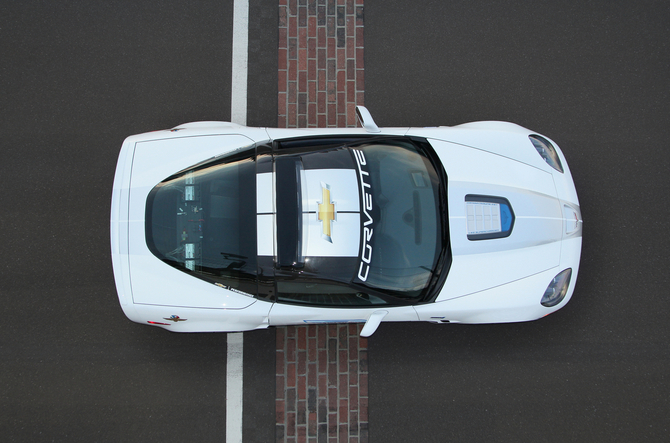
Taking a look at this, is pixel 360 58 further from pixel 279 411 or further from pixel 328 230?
pixel 279 411

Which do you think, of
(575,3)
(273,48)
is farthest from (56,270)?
(575,3)

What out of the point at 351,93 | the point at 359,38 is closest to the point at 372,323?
the point at 351,93

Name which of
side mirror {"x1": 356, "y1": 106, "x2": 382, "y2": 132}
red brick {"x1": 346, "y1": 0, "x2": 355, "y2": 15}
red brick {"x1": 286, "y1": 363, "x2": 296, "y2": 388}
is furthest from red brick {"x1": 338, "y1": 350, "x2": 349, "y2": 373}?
red brick {"x1": 346, "y1": 0, "x2": 355, "y2": 15}

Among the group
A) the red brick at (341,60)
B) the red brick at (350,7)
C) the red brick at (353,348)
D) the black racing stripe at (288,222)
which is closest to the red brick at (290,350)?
the red brick at (353,348)

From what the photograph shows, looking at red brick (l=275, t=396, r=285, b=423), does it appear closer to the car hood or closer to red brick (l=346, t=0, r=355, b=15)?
the car hood

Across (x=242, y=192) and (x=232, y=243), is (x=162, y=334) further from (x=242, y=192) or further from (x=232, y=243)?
(x=242, y=192)

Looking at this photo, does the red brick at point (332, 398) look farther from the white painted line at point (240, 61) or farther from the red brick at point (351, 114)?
the white painted line at point (240, 61)

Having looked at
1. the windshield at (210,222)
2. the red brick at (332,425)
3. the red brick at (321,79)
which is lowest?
the red brick at (332,425)

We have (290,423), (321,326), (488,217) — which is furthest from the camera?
(321,326)
